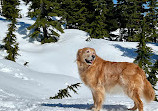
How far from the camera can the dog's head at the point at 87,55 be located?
17.0 ft

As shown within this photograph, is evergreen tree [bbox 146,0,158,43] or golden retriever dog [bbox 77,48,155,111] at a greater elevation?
evergreen tree [bbox 146,0,158,43]

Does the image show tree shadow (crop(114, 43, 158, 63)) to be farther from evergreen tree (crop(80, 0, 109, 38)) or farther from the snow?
evergreen tree (crop(80, 0, 109, 38))

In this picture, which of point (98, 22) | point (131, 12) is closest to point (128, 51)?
point (98, 22)

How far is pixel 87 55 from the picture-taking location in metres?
5.21

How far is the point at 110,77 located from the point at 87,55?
2.70ft

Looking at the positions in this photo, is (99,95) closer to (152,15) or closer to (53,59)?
(53,59)

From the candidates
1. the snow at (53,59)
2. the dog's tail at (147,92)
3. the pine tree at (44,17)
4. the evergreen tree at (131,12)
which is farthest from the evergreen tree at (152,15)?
the dog's tail at (147,92)

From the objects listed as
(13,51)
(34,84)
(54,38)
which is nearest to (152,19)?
(54,38)

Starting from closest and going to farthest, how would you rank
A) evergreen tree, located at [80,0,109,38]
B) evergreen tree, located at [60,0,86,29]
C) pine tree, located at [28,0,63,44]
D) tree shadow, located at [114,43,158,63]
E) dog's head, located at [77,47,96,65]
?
dog's head, located at [77,47,96,65] < tree shadow, located at [114,43,158,63] < pine tree, located at [28,0,63,44] < evergreen tree, located at [80,0,109,38] < evergreen tree, located at [60,0,86,29]

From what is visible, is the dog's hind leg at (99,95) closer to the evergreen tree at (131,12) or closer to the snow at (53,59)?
the snow at (53,59)

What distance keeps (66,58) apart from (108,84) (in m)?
18.9

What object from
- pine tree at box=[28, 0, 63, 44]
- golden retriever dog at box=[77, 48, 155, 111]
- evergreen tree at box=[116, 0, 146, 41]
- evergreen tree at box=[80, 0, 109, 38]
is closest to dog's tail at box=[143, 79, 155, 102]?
golden retriever dog at box=[77, 48, 155, 111]

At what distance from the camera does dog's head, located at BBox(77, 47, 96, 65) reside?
5.20 m

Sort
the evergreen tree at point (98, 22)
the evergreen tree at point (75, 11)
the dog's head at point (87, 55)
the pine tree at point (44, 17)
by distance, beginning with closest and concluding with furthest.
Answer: the dog's head at point (87, 55)
the pine tree at point (44, 17)
the evergreen tree at point (98, 22)
the evergreen tree at point (75, 11)
